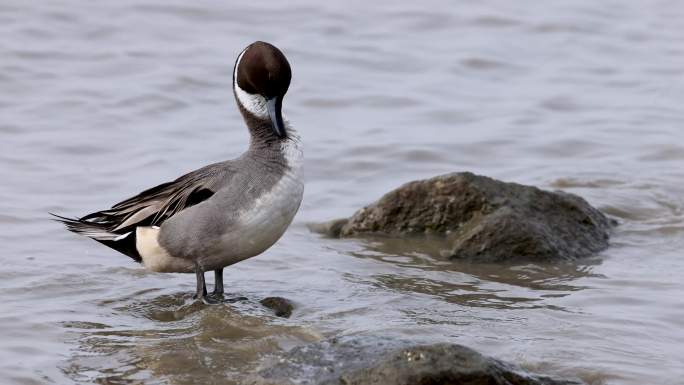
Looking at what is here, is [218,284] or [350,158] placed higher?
[350,158]

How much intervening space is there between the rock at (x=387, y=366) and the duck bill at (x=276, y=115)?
177 centimetres

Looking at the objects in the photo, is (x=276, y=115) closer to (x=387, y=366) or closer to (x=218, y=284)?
(x=218, y=284)

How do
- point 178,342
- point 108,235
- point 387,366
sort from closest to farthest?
point 387,366
point 178,342
point 108,235

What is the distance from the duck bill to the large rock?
1514mm

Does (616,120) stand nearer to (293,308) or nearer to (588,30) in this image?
(588,30)

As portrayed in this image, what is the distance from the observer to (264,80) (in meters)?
Answer: 6.72

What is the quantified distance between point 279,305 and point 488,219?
1.68 metres

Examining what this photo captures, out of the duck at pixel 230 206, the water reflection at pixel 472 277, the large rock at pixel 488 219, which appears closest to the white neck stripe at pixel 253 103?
the duck at pixel 230 206

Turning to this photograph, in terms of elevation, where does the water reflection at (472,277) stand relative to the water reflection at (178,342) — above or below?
above

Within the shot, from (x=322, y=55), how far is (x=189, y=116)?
2.72 meters

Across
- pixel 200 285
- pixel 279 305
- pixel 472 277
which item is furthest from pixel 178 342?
pixel 472 277

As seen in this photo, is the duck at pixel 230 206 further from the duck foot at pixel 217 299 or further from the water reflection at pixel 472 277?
the water reflection at pixel 472 277

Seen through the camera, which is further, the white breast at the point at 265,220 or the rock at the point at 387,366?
the white breast at the point at 265,220

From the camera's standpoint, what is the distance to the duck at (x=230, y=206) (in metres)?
6.41
